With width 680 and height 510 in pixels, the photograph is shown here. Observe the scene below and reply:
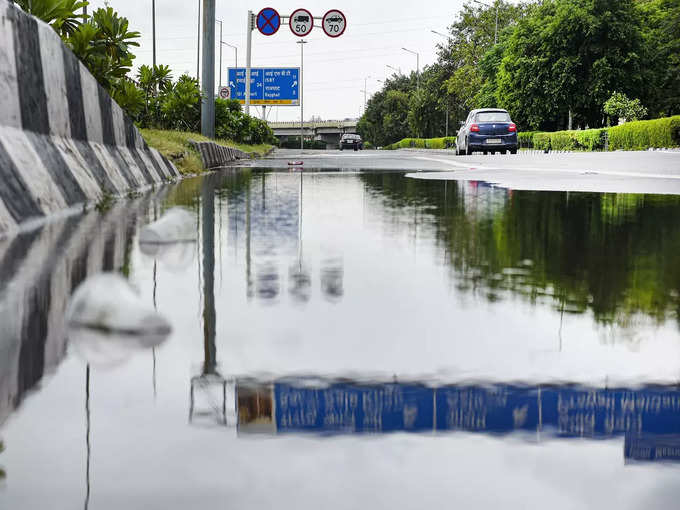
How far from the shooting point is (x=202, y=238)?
20.3 feet

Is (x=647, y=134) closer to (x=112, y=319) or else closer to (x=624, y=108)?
(x=624, y=108)

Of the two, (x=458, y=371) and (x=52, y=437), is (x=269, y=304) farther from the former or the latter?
(x=52, y=437)

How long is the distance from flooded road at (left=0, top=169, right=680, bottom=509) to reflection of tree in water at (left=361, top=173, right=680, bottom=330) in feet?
0.10

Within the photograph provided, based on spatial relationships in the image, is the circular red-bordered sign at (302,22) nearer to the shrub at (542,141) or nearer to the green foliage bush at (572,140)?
the green foliage bush at (572,140)

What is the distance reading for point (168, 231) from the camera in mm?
5969

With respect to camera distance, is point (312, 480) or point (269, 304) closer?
point (312, 480)

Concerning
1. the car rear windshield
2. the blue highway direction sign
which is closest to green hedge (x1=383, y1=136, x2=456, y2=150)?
the blue highway direction sign

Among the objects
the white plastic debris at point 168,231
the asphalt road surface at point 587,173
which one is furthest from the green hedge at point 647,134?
the white plastic debris at point 168,231

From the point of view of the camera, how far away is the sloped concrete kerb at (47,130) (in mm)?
6270

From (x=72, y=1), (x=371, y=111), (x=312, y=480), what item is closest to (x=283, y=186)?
(x=72, y=1)

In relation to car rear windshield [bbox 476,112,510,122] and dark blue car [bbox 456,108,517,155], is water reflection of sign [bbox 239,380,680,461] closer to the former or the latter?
dark blue car [bbox 456,108,517,155]

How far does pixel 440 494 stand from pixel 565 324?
179cm

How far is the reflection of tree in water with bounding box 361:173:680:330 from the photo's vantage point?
4.02 meters

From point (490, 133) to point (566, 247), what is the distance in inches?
1117
